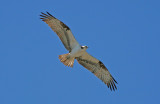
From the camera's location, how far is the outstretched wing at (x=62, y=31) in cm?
→ 2228

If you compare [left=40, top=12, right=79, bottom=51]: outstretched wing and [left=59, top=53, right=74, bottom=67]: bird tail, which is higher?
[left=40, top=12, right=79, bottom=51]: outstretched wing

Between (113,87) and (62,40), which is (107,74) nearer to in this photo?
(113,87)

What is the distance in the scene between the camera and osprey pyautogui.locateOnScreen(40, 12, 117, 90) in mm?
22375

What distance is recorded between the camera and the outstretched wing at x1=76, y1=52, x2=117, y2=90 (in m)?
23.7

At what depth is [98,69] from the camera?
942 inches

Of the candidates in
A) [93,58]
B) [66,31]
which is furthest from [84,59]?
[66,31]

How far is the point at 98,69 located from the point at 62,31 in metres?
3.05

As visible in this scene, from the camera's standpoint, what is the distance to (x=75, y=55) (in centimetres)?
2294

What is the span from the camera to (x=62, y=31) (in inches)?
888

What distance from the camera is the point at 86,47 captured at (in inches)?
893

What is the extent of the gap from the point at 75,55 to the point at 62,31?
1.44 meters

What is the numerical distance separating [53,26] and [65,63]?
6.49 ft

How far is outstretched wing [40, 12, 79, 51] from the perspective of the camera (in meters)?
22.3

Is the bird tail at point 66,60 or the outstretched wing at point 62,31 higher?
the outstretched wing at point 62,31
